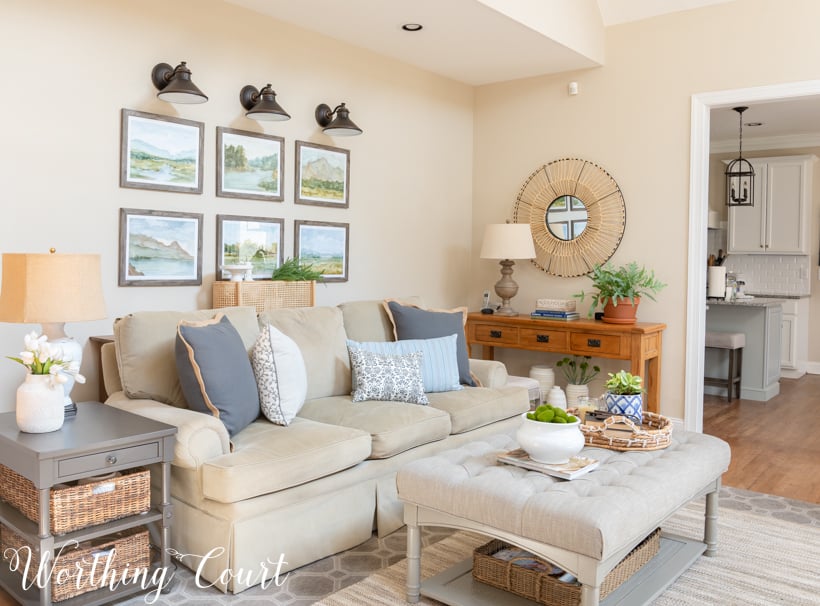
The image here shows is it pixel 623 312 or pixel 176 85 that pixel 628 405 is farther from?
pixel 176 85

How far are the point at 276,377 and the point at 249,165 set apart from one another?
1.55 meters

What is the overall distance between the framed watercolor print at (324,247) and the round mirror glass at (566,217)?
168cm

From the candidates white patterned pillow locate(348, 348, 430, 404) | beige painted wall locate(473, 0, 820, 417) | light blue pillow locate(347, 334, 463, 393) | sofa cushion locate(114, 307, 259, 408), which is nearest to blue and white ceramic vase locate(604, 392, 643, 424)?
white patterned pillow locate(348, 348, 430, 404)

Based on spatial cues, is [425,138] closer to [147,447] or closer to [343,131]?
[343,131]

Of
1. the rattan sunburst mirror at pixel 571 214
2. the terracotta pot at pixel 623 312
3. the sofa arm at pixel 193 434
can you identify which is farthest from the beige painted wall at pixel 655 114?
the sofa arm at pixel 193 434

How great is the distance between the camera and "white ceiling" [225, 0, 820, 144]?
406cm

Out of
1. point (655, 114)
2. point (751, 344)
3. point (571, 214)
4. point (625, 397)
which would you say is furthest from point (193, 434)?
point (751, 344)

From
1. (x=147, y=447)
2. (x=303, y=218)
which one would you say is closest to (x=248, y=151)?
(x=303, y=218)

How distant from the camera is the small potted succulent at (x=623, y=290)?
4.85 metres

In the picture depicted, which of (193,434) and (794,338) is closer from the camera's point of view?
(193,434)

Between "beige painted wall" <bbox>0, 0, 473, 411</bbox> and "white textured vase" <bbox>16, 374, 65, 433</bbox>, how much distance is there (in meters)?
0.84

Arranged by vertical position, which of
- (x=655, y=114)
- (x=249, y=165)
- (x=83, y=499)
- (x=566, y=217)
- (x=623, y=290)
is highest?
(x=655, y=114)

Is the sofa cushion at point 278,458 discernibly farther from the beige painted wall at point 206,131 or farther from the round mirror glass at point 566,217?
the round mirror glass at point 566,217

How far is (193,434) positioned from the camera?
261cm
